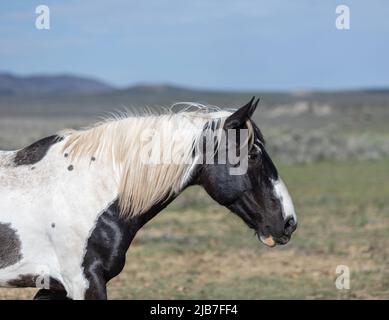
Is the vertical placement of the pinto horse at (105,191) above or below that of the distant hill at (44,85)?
below

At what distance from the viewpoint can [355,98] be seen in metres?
136

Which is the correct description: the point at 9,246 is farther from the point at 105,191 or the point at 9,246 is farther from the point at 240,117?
the point at 240,117

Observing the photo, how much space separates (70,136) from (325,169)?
30977mm

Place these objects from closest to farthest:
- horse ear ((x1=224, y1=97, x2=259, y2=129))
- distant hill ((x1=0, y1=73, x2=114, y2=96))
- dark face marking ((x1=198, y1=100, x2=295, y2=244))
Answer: horse ear ((x1=224, y1=97, x2=259, y2=129))
dark face marking ((x1=198, y1=100, x2=295, y2=244))
distant hill ((x1=0, y1=73, x2=114, y2=96))

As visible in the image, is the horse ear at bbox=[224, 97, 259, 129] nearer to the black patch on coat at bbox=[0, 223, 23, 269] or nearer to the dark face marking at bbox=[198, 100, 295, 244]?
the dark face marking at bbox=[198, 100, 295, 244]

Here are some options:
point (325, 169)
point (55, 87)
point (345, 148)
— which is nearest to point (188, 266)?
point (325, 169)

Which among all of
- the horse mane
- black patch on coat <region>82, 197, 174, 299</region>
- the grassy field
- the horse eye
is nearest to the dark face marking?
the horse eye

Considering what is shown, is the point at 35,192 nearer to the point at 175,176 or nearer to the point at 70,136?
the point at 70,136

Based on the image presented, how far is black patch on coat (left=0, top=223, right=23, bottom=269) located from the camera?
5320 mm

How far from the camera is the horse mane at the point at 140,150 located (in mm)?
5516

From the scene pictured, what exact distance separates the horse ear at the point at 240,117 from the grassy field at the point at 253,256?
16.1 feet

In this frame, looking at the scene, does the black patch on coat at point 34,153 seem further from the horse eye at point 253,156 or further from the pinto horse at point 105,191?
the horse eye at point 253,156

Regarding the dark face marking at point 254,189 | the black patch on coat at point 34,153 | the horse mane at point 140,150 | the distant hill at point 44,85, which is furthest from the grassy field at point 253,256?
the distant hill at point 44,85

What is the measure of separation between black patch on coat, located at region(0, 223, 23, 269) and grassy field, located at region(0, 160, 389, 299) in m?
4.33
